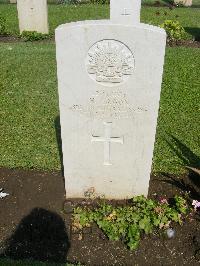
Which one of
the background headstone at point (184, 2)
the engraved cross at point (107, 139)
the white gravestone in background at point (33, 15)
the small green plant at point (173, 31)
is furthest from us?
the background headstone at point (184, 2)

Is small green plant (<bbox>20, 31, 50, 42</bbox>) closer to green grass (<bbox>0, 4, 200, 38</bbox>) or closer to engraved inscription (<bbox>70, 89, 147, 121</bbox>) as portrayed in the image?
green grass (<bbox>0, 4, 200, 38</bbox>)

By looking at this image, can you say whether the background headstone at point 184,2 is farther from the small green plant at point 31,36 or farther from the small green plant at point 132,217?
the small green plant at point 132,217

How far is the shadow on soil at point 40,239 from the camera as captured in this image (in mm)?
3893

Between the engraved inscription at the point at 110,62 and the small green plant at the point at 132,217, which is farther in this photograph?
the small green plant at the point at 132,217

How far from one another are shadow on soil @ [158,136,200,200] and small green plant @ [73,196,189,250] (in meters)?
0.43

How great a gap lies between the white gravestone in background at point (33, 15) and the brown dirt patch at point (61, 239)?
7.88 m

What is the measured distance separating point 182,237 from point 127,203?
802 millimetres

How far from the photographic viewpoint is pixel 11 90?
790 centimetres

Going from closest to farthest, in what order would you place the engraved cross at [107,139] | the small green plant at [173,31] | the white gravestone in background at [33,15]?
the engraved cross at [107,139], the white gravestone in background at [33,15], the small green plant at [173,31]

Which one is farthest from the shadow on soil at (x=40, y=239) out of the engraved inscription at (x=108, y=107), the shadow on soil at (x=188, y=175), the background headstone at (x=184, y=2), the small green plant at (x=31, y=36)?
the background headstone at (x=184, y=2)

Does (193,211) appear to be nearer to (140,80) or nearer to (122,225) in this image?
(122,225)

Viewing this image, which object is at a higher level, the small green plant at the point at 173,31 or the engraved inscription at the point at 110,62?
the engraved inscription at the point at 110,62

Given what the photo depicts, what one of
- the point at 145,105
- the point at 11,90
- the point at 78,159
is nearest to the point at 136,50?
the point at 145,105

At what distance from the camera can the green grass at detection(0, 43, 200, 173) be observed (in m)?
5.65
